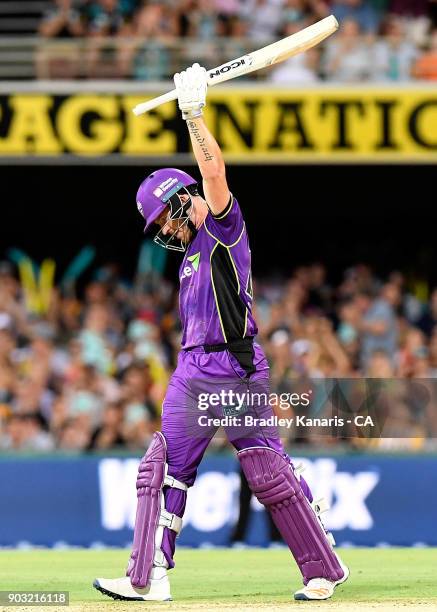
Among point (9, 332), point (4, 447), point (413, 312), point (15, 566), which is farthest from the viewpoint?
point (413, 312)

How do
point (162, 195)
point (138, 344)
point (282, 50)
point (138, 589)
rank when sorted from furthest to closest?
point (138, 344)
point (282, 50)
point (162, 195)
point (138, 589)

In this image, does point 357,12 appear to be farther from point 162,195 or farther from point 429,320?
point 162,195

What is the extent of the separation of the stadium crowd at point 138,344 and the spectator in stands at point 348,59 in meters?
2.44

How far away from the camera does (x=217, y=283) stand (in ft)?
23.4

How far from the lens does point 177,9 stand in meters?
16.5

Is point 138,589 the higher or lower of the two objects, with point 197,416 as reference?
lower

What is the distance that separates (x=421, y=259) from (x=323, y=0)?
3612mm

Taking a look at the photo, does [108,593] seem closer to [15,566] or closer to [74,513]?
[15,566]

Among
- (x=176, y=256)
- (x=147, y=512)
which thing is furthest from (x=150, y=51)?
(x=147, y=512)

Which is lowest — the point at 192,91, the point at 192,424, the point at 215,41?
the point at 192,424

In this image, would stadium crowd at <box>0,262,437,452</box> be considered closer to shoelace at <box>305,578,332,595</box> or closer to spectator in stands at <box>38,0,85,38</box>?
spectator in stands at <box>38,0,85,38</box>

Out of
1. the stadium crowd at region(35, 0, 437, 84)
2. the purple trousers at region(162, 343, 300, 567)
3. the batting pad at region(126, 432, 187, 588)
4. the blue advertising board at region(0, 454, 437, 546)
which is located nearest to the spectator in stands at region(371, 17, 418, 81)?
the stadium crowd at region(35, 0, 437, 84)

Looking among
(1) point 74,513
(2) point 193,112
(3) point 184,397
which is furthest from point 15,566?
(2) point 193,112

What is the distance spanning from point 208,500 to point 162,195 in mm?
4649
